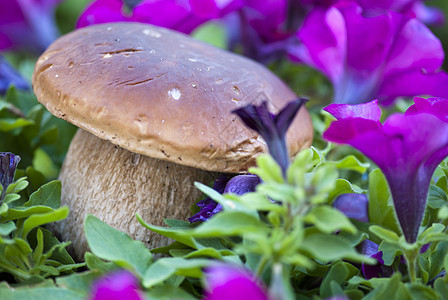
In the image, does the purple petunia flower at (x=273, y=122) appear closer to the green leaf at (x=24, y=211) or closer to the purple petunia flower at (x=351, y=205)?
the purple petunia flower at (x=351, y=205)

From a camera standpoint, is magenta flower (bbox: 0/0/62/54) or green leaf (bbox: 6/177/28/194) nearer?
green leaf (bbox: 6/177/28/194)

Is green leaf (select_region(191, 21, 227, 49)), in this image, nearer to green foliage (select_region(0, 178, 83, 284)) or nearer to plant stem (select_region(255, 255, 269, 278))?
green foliage (select_region(0, 178, 83, 284))

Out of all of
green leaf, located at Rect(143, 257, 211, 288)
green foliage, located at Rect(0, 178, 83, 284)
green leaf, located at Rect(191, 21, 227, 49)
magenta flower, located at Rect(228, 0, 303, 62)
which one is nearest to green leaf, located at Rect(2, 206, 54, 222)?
green foliage, located at Rect(0, 178, 83, 284)

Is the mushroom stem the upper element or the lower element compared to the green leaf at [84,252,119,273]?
lower

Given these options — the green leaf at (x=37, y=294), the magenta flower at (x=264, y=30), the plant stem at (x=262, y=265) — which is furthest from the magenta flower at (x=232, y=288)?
the magenta flower at (x=264, y=30)

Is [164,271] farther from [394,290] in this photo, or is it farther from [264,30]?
[264,30]

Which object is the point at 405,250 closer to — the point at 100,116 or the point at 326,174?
the point at 326,174
